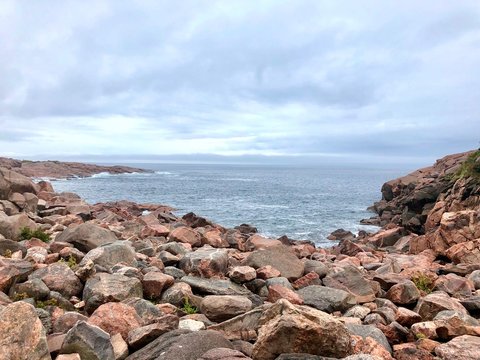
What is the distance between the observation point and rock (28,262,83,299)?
852 cm

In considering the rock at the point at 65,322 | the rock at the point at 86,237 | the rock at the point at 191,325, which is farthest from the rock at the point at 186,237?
the rock at the point at 65,322

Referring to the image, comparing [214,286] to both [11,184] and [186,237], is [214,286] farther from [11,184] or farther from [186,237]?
[11,184]

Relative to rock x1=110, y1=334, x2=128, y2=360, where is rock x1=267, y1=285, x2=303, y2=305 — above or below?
below

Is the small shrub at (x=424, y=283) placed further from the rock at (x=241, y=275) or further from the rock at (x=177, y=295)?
the rock at (x=177, y=295)

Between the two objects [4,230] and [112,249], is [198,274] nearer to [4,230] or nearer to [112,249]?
[112,249]

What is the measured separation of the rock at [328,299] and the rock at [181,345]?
329 cm

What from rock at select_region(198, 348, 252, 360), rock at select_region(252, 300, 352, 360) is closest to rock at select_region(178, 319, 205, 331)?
rock at select_region(198, 348, 252, 360)

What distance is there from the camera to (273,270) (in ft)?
36.5

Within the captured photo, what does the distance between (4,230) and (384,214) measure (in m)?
47.0

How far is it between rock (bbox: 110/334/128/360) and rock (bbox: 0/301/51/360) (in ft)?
3.30

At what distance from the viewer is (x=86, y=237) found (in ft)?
41.2

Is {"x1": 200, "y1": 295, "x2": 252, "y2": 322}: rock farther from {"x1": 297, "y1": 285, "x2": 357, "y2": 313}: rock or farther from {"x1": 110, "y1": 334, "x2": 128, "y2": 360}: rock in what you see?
{"x1": 110, "y1": 334, "x2": 128, "y2": 360}: rock

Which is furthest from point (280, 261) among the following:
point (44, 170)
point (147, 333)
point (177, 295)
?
point (44, 170)

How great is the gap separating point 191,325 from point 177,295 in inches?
60.1
